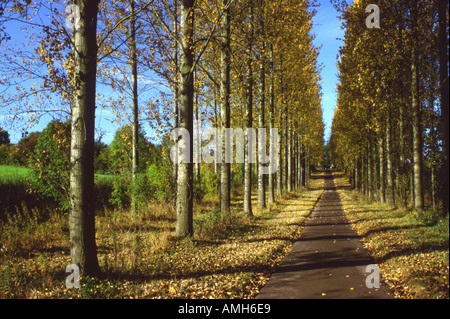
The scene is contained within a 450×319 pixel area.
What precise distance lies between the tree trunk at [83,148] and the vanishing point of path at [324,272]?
3.46 metres

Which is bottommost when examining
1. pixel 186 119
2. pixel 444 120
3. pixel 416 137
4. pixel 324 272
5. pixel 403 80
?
pixel 324 272

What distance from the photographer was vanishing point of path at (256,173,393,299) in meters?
5.76

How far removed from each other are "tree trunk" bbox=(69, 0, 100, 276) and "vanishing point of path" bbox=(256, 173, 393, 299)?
11.4ft

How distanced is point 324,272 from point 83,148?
5.73 m

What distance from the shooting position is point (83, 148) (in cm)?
597

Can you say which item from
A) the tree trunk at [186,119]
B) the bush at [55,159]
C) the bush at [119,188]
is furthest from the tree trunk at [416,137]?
the bush at [55,159]

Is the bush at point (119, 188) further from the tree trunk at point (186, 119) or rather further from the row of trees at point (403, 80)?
the row of trees at point (403, 80)

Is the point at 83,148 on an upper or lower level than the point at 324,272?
upper

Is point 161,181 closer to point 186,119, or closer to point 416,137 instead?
point 186,119

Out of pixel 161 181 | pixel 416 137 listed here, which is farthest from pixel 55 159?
pixel 416 137
